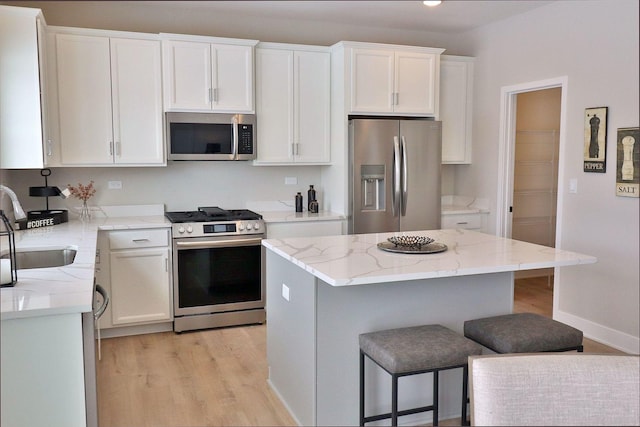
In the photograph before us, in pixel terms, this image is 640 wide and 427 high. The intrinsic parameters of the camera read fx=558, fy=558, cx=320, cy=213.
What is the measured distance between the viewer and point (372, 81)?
4691 mm

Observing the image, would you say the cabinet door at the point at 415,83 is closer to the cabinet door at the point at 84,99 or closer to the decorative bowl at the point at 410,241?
the decorative bowl at the point at 410,241

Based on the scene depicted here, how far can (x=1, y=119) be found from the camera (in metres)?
3.44

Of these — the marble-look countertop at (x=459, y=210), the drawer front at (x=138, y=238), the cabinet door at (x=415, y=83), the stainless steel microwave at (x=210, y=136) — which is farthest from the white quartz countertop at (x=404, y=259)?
the cabinet door at (x=415, y=83)

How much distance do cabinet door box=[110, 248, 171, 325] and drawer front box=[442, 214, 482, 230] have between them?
2.43 metres

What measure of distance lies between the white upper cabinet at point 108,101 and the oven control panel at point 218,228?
1.91 ft

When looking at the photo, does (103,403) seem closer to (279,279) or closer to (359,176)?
(279,279)

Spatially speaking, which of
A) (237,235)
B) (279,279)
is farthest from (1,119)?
(279,279)

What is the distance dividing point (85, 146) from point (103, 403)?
1.96 m

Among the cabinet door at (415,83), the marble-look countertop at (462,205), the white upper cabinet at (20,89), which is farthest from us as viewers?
the marble-look countertop at (462,205)

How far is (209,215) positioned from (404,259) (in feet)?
7.18

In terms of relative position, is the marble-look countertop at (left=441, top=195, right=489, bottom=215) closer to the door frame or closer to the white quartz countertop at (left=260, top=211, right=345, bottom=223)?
the door frame

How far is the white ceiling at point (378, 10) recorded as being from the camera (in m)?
4.43

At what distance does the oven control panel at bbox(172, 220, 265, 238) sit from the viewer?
4.13m

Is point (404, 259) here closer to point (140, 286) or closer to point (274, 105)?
point (140, 286)
